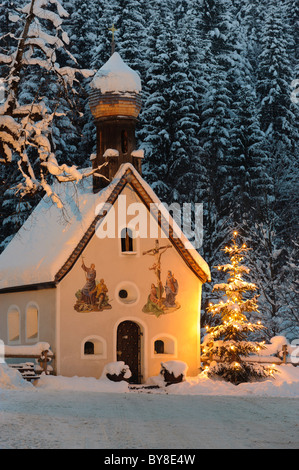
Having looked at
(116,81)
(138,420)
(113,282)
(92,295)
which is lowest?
(138,420)

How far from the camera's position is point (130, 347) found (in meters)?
31.7

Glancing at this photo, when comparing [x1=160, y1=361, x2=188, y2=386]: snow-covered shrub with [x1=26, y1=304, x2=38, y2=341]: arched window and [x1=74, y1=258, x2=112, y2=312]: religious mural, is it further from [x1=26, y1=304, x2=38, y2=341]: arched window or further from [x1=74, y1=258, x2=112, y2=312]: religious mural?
[x1=26, y1=304, x2=38, y2=341]: arched window

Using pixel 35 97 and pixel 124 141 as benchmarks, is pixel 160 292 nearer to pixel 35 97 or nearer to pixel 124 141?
pixel 124 141

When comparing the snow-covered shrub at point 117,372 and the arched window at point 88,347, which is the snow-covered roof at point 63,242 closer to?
the arched window at point 88,347

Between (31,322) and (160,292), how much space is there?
4.82 meters

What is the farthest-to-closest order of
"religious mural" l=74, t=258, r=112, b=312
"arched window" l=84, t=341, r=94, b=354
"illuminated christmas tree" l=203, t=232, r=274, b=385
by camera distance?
"arched window" l=84, t=341, r=94, b=354 < "religious mural" l=74, t=258, r=112, b=312 < "illuminated christmas tree" l=203, t=232, r=274, b=385

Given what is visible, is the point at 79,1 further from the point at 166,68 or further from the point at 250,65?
the point at 250,65

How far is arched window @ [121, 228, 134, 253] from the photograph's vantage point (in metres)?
Result: 32.0

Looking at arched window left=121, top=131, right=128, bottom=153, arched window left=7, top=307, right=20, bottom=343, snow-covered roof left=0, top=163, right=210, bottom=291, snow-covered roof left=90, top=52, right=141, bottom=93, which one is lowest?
arched window left=7, top=307, right=20, bottom=343

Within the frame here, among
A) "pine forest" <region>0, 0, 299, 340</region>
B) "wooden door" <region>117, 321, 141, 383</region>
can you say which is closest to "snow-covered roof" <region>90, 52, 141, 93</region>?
"pine forest" <region>0, 0, 299, 340</region>

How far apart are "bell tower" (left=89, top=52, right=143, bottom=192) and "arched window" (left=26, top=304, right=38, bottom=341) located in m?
5.02

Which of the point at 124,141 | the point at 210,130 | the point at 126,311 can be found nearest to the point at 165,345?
the point at 126,311

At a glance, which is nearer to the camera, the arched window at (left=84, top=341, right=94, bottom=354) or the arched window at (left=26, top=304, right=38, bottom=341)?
the arched window at (left=84, top=341, right=94, bottom=354)
